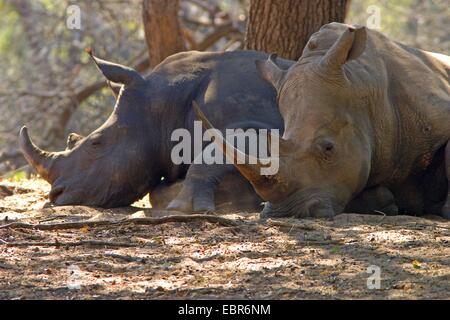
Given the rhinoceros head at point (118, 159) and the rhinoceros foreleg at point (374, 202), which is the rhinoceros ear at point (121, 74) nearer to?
the rhinoceros head at point (118, 159)

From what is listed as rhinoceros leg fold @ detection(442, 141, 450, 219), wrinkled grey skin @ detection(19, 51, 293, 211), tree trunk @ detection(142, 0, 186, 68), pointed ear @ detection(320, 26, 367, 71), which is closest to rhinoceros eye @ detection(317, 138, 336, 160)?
pointed ear @ detection(320, 26, 367, 71)

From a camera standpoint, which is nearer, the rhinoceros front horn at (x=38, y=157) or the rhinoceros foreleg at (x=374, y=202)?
the rhinoceros foreleg at (x=374, y=202)

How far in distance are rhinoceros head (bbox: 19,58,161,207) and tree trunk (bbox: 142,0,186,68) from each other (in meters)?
2.43

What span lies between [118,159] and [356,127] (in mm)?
2308

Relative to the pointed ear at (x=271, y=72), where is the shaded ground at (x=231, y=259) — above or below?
below

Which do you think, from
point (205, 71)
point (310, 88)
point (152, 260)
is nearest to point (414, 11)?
point (205, 71)

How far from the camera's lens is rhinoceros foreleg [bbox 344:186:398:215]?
7.68 m

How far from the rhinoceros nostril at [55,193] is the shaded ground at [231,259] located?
1563mm

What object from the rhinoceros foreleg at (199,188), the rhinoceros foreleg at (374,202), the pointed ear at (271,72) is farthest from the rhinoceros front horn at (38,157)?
the rhinoceros foreleg at (374,202)

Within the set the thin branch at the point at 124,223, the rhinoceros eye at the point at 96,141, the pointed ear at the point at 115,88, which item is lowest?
the thin branch at the point at 124,223

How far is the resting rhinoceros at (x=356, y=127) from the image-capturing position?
273 inches

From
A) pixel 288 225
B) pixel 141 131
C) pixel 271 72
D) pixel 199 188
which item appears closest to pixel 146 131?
pixel 141 131

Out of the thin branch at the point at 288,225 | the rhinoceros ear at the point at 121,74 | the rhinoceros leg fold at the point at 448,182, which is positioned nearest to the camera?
the thin branch at the point at 288,225

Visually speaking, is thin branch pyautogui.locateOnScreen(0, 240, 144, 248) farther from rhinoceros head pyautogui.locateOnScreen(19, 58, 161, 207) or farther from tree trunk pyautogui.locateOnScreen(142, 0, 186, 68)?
tree trunk pyautogui.locateOnScreen(142, 0, 186, 68)
